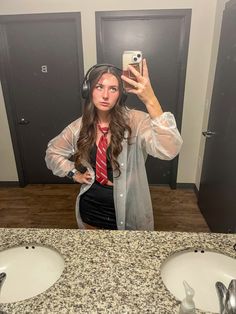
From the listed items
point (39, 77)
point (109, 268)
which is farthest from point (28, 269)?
point (39, 77)

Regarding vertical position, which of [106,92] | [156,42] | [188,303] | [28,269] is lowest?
[28,269]

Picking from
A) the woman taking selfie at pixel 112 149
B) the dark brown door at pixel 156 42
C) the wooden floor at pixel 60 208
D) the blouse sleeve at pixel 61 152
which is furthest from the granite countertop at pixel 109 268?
the dark brown door at pixel 156 42

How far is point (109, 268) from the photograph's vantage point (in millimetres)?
711

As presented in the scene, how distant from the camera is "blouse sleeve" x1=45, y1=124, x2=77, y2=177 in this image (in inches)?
43.2

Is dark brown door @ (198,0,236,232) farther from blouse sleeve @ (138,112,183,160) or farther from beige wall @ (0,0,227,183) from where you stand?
blouse sleeve @ (138,112,183,160)

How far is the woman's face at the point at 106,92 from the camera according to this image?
0.85 meters

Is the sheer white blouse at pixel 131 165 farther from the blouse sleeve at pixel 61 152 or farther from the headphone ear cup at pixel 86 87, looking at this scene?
the headphone ear cup at pixel 86 87

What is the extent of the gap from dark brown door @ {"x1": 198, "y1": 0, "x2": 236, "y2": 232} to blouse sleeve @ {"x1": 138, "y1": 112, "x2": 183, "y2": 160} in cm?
91

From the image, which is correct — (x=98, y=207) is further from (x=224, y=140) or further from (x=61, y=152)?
(x=224, y=140)

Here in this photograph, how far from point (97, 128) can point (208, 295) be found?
68 cm

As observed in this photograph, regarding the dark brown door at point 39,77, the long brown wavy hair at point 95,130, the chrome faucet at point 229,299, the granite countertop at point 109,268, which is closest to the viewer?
the chrome faucet at point 229,299

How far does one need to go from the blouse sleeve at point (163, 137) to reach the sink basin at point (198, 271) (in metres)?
0.34

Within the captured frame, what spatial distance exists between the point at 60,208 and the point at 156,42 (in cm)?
183

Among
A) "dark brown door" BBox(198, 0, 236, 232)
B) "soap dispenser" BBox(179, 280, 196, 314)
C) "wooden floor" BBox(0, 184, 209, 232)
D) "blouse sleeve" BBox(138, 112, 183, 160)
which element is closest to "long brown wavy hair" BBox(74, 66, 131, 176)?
"blouse sleeve" BBox(138, 112, 183, 160)
